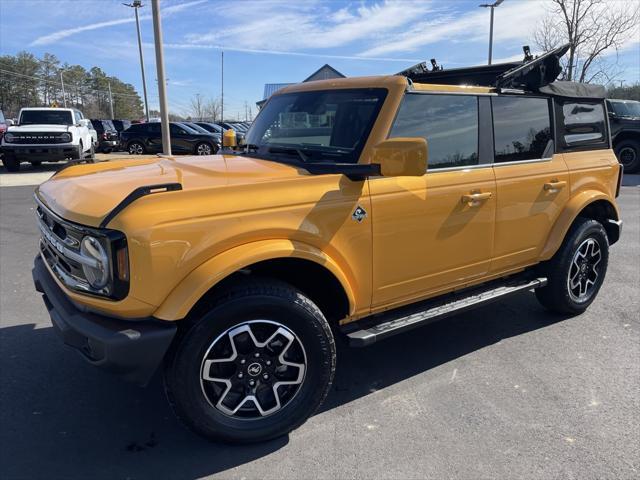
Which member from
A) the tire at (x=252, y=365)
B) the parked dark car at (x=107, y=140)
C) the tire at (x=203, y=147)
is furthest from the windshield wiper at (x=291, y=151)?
the parked dark car at (x=107, y=140)

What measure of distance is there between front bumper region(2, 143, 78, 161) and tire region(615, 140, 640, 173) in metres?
17.2

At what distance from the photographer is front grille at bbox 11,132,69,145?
1577 cm

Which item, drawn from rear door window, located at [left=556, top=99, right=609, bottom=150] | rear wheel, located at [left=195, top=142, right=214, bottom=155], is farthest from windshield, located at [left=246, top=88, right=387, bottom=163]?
rear wheel, located at [left=195, top=142, right=214, bottom=155]

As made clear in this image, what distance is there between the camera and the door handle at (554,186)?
13.0ft

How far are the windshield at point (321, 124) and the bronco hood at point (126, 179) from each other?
29 cm

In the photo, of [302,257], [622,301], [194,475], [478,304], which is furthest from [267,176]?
[622,301]

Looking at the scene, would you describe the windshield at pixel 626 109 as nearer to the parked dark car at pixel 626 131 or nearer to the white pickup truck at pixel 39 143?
the parked dark car at pixel 626 131

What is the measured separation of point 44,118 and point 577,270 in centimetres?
1751

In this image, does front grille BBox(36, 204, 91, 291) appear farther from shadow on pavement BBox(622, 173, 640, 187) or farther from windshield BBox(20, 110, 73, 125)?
windshield BBox(20, 110, 73, 125)

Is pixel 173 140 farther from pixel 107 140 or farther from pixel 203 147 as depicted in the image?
pixel 107 140

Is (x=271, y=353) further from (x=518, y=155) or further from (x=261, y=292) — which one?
(x=518, y=155)

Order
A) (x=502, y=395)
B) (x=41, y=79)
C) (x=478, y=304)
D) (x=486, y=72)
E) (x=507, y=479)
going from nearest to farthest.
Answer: (x=507, y=479) → (x=502, y=395) → (x=478, y=304) → (x=486, y=72) → (x=41, y=79)

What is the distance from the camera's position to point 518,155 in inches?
152

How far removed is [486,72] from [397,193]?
1.93 m
